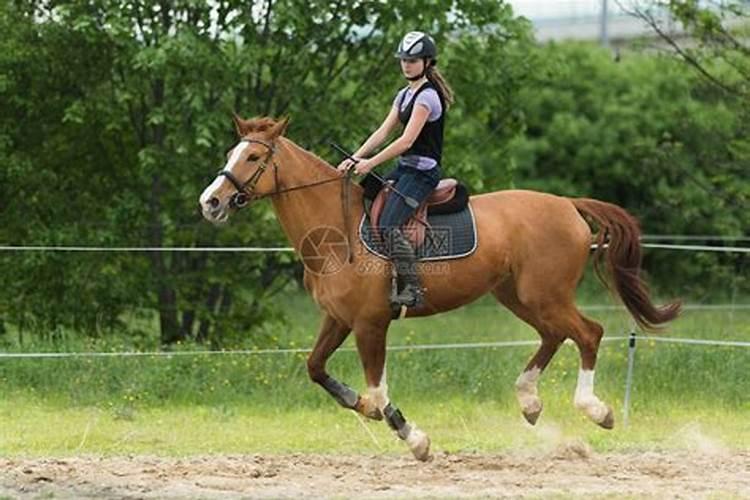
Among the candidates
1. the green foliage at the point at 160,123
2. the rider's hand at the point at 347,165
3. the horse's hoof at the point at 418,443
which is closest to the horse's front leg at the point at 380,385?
the horse's hoof at the point at 418,443

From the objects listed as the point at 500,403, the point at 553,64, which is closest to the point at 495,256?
the point at 500,403

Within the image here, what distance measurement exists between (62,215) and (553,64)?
17.2 feet

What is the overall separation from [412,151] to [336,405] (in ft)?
11.3

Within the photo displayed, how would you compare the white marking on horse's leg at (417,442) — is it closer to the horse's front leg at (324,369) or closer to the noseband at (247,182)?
the horse's front leg at (324,369)

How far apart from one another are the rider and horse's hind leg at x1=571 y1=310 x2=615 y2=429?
1185mm

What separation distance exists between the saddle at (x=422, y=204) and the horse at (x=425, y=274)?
0.36 ft

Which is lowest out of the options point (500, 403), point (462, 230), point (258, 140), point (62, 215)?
point (500, 403)

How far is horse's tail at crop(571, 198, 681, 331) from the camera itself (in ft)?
31.1

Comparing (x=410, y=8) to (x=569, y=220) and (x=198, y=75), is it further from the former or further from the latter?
(x=569, y=220)

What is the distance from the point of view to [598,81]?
27922 mm

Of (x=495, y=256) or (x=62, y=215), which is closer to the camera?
(x=495, y=256)

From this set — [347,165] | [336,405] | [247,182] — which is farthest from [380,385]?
[336,405]

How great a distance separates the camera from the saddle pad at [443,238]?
8.64 metres

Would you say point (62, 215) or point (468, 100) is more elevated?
point (468, 100)
